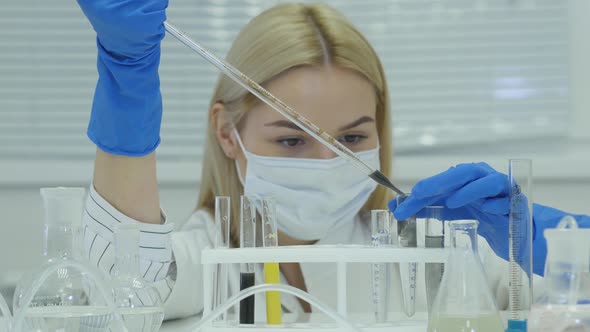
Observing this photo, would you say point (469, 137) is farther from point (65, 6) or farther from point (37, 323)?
point (37, 323)

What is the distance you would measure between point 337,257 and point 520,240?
23cm

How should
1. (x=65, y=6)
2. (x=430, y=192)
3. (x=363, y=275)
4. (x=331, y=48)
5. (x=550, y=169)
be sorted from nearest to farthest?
(x=430, y=192) < (x=363, y=275) < (x=331, y=48) < (x=550, y=169) < (x=65, y=6)

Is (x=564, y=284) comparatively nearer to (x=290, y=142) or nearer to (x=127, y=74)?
(x=127, y=74)

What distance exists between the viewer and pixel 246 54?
6.11 feet

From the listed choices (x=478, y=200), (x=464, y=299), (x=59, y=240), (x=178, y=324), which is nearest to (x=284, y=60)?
(x=178, y=324)

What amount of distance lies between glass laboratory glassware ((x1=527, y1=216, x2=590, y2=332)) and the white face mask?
942mm

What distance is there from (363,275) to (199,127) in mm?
996

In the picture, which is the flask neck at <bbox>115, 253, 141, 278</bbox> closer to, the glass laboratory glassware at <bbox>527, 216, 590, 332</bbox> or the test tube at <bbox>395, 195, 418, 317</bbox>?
the test tube at <bbox>395, 195, 418, 317</bbox>

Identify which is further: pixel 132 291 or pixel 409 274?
pixel 409 274

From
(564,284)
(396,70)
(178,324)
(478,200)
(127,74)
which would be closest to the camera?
(564,284)

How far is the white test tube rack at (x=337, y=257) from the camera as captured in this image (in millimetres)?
975

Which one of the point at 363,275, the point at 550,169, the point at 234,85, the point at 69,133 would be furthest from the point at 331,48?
the point at 69,133

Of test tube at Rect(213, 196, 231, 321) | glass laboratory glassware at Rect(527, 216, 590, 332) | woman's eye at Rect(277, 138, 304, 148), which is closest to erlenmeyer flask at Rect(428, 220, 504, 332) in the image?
glass laboratory glassware at Rect(527, 216, 590, 332)

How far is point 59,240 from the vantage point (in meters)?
0.93
